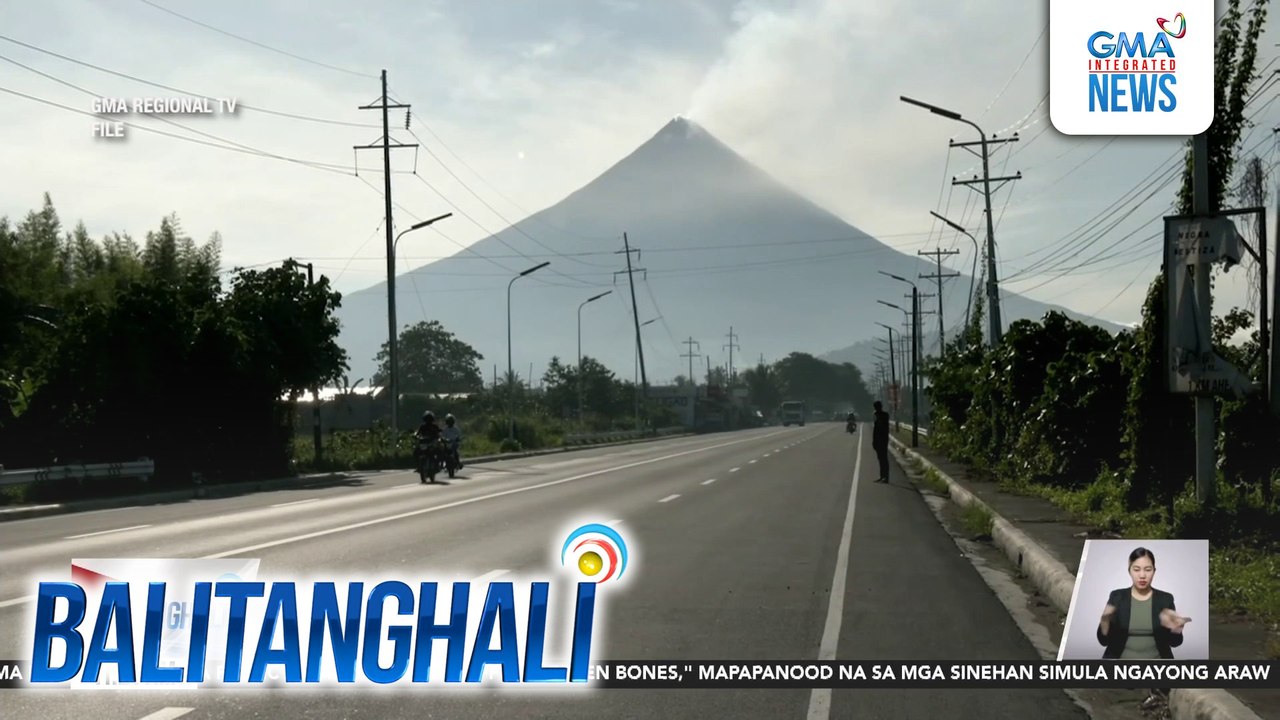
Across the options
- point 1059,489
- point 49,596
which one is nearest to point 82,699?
point 49,596

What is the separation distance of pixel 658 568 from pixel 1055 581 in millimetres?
3838

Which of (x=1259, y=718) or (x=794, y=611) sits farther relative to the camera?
(x=794, y=611)

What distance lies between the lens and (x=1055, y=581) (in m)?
10.4

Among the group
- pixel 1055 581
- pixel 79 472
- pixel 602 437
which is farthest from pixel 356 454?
pixel 1055 581

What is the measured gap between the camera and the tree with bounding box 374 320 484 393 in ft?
487

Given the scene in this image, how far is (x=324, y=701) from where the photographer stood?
662 centimetres

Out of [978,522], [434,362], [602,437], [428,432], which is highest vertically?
[434,362]

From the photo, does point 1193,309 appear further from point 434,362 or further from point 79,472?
point 434,362

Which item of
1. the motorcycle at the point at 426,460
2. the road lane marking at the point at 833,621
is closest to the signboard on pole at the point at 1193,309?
the road lane marking at the point at 833,621

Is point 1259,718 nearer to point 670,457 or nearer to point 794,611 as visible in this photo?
point 794,611

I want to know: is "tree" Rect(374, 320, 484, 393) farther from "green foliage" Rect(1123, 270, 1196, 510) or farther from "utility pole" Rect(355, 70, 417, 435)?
"green foliage" Rect(1123, 270, 1196, 510)

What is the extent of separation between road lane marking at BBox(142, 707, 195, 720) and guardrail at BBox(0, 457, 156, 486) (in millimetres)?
18656

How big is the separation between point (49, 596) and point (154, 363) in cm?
2396

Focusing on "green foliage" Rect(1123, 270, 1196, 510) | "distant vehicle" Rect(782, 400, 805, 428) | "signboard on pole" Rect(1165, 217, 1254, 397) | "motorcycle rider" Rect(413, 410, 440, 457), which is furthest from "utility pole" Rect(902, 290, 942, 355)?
"distant vehicle" Rect(782, 400, 805, 428)
